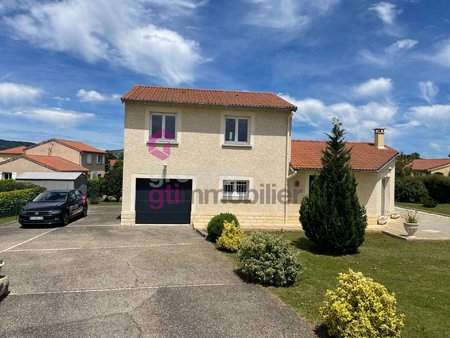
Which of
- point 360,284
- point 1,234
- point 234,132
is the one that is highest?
point 234,132

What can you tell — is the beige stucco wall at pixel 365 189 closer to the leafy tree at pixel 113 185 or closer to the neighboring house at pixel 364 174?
the neighboring house at pixel 364 174

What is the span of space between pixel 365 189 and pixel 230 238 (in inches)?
373

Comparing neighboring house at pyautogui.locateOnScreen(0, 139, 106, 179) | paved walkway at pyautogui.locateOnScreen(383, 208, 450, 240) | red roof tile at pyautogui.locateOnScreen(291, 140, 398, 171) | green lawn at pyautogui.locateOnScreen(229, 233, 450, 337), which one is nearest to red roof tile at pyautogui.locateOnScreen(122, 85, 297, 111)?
red roof tile at pyautogui.locateOnScreen(291, 140, 398, 171)

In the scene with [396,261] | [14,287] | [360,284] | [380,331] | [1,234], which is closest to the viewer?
[380,331]

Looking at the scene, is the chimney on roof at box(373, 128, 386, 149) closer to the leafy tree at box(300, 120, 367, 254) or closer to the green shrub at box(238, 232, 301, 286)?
the leafy tree at box(300, 120, 367, 254)

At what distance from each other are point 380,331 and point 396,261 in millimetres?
6128

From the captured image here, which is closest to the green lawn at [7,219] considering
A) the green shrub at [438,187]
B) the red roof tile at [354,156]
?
the red roof tile at [354,156]

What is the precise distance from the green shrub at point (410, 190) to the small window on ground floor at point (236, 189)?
76.1ft

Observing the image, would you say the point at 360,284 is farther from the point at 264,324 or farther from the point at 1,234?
the point at 1,234

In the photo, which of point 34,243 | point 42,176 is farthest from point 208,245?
point 42,176

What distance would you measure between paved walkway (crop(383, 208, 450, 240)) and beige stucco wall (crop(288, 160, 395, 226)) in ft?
3.43

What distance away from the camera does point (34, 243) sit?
10.8 metres

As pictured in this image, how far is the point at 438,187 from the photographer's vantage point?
33312 mm

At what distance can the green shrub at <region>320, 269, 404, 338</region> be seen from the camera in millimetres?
4410
